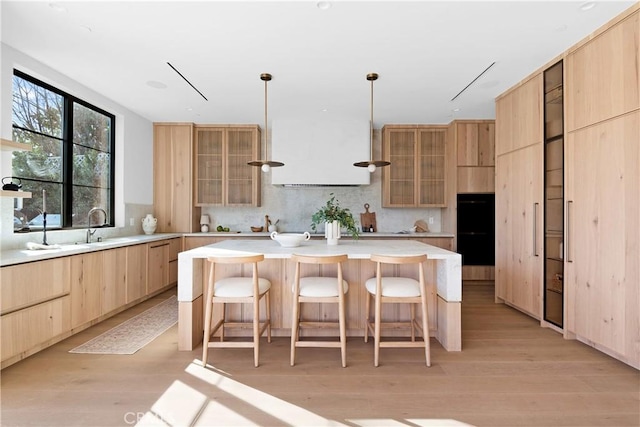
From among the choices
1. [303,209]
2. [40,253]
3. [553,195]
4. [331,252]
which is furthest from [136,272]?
[553,195]

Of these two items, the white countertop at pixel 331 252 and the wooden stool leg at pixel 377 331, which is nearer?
the wooden stool leg at pixel 377 331

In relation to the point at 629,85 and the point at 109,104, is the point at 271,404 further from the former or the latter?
the point at 109,104

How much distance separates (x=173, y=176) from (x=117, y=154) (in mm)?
869

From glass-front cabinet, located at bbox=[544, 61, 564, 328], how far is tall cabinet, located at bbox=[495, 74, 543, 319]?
0.21 ft

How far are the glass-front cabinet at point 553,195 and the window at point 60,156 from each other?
499 cm

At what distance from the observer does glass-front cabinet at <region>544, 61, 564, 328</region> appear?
294cm

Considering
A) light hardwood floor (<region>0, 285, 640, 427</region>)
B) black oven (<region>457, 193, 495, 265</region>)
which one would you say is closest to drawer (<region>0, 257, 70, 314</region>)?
light hardwood floor (<region>0, 285, 640, 427</region>)

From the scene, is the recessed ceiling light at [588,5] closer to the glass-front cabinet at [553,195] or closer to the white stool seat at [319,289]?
the glass-front cabinet at [553,195]

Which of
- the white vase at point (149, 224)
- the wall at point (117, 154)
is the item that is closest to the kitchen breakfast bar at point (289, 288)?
the wall at point (117, 154)

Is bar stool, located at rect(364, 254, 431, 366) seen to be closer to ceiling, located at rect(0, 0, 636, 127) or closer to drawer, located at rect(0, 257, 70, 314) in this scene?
ceiling, located at rect(0, 0, 636, 127)

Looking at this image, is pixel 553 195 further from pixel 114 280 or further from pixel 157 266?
pixel 157 266

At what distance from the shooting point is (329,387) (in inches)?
81.1

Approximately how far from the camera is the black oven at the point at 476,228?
4883mm

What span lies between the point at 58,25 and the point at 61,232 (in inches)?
77.6
